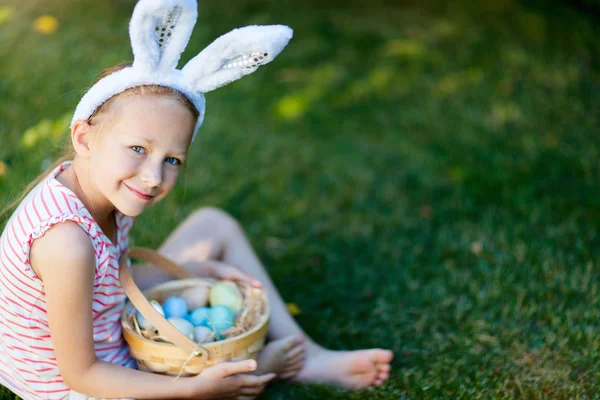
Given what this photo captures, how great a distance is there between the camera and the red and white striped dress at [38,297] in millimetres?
1823

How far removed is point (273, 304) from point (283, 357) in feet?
0.97

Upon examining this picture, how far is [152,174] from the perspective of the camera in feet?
5.99

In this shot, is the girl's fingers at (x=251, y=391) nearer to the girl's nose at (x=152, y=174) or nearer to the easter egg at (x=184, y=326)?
the easter egg at (x=184, y=326)

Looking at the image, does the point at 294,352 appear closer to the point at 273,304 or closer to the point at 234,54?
the point at 273,304

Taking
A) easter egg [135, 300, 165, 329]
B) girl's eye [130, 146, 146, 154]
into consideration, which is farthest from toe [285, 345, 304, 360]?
girl's eye [130, 146, 146, 154]

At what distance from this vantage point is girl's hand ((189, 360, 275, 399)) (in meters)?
1.93

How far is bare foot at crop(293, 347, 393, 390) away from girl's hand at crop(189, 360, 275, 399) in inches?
14.6

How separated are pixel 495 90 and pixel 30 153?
305 centimetres

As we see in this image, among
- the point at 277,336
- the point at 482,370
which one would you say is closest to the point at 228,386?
the point at 277,336

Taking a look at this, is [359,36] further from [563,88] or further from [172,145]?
[172,145]

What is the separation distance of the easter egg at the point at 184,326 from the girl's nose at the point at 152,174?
47 centimetres

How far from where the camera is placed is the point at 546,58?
487 cm

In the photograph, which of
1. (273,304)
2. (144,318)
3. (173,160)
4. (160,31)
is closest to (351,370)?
(273,304)

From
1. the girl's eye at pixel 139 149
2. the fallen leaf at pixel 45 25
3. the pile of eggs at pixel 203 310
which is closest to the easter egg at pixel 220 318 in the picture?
the pile of eggs at pixel 203 310
